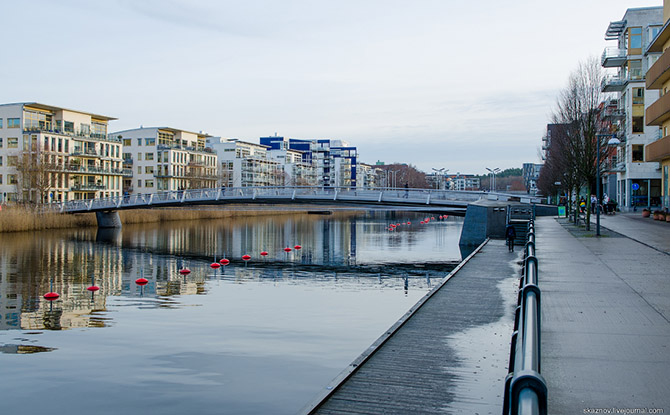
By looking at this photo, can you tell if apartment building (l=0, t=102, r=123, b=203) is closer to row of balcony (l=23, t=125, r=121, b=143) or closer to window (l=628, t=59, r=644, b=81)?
row of balcony (l=23, t=125, r=121, b=143)

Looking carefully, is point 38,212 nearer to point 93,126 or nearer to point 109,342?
point 93,126

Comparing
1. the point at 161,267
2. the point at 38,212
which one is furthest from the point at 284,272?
the point at 38,212

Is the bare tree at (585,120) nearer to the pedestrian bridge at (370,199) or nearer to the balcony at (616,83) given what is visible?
the pedestrian bridge at (370,199)

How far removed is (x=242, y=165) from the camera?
444ft

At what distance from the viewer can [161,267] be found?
31141 millimetres

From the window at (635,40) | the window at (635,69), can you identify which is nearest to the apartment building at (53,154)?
the window at (635,69)

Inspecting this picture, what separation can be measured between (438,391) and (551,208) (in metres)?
58.6

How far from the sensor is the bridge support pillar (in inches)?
2384

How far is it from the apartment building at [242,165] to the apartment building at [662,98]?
308 feet

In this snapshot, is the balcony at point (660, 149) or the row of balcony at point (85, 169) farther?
the row of balcony at point (85, 169)

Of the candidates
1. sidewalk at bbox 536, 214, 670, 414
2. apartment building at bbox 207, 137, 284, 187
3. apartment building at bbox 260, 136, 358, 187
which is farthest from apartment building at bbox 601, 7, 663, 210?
apartment building at bbox 260, 136, 358, 187

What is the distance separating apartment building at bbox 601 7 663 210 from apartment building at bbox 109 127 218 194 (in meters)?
64.0

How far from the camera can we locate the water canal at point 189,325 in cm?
1130

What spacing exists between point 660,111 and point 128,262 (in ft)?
106
